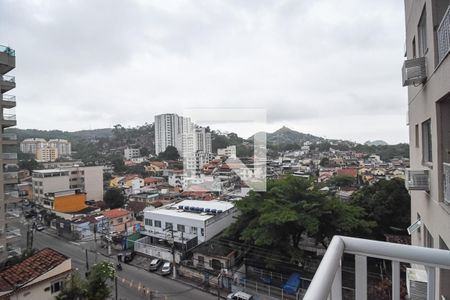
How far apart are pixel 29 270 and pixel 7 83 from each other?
7.52 metres

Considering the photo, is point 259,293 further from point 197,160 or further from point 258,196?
point 197,160

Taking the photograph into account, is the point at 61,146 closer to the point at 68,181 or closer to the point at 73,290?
the point at 68,181

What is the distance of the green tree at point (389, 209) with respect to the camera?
10062 mm

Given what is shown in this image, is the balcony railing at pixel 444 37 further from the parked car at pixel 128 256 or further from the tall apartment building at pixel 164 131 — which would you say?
the tall apartment building at pixel 164 131

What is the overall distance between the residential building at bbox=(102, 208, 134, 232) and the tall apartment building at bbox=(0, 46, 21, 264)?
16.9ft

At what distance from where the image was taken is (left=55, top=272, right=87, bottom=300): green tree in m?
5.19

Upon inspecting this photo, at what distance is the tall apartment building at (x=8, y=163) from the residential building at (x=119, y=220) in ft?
16.9

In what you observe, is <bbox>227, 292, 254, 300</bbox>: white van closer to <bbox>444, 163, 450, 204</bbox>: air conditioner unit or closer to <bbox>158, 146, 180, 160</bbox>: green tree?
<bbox>444, 163, 450, 204</bbox>: air conditioner unit

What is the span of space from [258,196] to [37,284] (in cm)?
706

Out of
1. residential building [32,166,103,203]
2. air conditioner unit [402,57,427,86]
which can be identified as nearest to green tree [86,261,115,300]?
air conditioner unit [402,57,427,86]

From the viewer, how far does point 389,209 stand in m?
10.2

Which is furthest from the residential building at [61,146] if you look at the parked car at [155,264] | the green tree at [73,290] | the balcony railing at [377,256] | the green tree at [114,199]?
the balcony railing at [377,256]

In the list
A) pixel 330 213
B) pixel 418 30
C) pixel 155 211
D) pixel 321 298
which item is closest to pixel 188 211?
pixel 155 211

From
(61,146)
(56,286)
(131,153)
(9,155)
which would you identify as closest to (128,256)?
(9,155)
